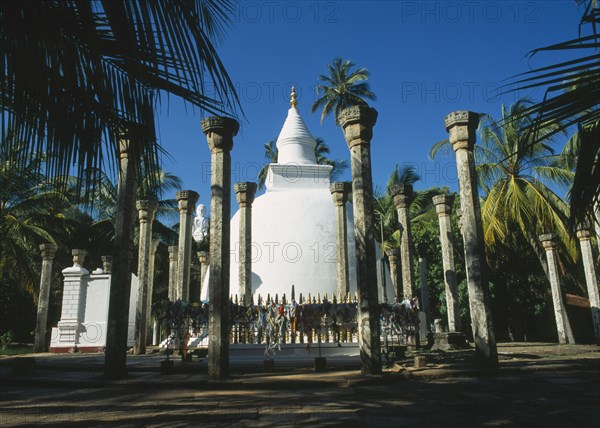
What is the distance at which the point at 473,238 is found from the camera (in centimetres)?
939

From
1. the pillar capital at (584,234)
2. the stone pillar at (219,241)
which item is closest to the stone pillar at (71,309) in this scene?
the stone pillar at (219,241)

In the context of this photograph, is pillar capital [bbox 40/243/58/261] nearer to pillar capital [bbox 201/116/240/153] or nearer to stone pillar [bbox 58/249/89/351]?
stone pillar [bbox 58/249/89/351]

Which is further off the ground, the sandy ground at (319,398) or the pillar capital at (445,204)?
the pillar capital at (445,204)

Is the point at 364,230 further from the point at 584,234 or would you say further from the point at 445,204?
the point at 584,234

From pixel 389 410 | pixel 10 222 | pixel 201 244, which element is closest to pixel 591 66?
pixel 389 410

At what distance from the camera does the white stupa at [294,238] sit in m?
17.2

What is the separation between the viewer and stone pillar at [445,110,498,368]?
28.6ft

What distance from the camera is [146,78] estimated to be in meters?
2.70

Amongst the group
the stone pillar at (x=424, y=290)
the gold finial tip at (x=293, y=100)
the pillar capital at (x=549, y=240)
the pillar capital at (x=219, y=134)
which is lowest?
the stone pillar at (x=424, y=290)

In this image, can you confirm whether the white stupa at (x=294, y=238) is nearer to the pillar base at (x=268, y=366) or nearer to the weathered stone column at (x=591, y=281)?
the pillar base at (x=268, y=366)

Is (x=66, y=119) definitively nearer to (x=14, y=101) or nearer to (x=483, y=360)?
(x=14, y=101)

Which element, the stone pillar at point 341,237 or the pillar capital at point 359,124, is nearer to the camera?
the pillar capital at point 359,124

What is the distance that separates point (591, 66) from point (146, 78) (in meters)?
2.22

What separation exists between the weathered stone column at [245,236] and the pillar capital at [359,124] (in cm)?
738
